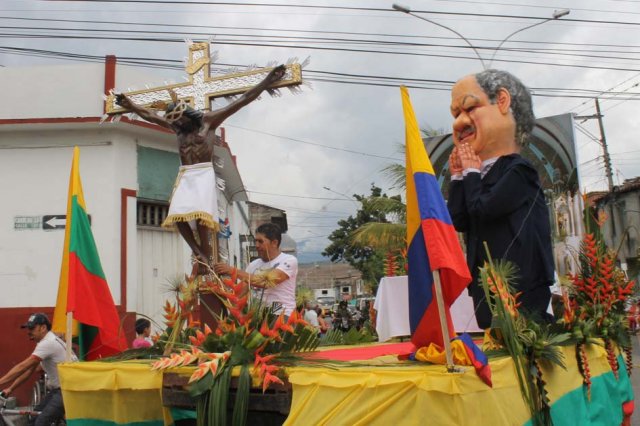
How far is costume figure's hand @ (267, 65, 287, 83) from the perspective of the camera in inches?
198

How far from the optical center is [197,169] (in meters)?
4.94

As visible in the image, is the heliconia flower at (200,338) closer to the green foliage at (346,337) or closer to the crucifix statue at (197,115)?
the crucifix statue at (197,115)

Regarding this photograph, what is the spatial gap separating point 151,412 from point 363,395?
5.49 feet

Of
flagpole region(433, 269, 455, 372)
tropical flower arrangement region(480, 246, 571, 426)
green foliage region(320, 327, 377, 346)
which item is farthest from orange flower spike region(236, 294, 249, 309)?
green foliage region(320, 327, 377, 346)

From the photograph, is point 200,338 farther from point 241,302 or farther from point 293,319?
point 293,319

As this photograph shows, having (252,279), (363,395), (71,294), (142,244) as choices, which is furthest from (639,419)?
(142,244)

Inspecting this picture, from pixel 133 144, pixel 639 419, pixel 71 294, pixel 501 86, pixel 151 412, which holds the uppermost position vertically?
pixel 133 144

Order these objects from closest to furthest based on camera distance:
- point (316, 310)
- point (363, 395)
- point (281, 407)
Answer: point (363, 395) < point (281, 407) < point (316, 310)

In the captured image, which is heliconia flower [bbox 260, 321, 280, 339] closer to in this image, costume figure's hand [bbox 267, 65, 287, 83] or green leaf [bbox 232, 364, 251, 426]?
green leaf [bbox 232, 364, 251, 426]

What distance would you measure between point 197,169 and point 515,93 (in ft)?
8.19

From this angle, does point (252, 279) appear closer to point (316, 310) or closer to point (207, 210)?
point (207, 210)

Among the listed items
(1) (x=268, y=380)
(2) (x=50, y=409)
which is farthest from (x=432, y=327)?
(2) (x=50, y=409)

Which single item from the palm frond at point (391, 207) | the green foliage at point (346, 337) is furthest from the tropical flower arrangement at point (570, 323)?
the palm frond at point (391, 207)

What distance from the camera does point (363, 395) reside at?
2.58 metres
